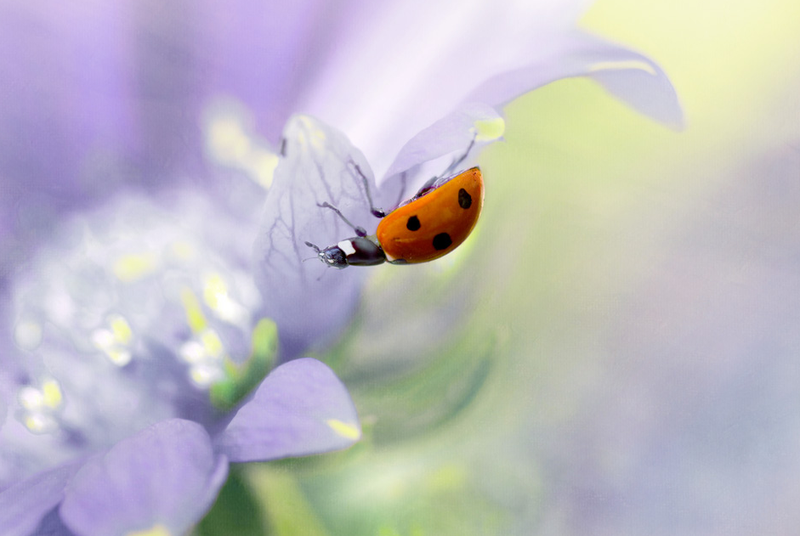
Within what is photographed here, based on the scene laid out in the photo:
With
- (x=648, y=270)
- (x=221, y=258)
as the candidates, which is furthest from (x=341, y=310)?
(x=648, y=270)

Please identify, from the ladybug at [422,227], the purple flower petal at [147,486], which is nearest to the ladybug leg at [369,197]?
the ladybug at [422,227]

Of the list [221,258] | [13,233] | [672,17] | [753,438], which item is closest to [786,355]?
[753,438]

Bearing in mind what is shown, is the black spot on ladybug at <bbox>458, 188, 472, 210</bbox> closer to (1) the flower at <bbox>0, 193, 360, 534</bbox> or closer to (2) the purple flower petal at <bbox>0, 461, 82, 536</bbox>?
(1) the flower at <bbox>0, 193, 360, 534</bbox>

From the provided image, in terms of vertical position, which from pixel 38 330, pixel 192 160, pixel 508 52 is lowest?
pixel 38 330

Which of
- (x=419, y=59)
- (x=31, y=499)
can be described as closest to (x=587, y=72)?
(x=419, y=59)

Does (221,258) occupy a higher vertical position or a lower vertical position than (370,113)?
lower

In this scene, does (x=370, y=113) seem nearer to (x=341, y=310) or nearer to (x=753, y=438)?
(x=341, y=310)

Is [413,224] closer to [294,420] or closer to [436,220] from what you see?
[436,220]
